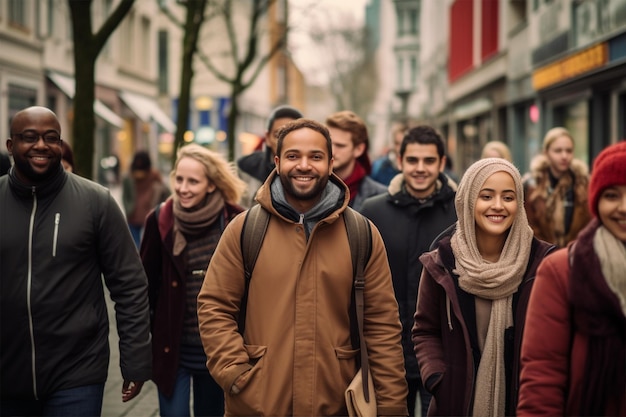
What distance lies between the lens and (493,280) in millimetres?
4035

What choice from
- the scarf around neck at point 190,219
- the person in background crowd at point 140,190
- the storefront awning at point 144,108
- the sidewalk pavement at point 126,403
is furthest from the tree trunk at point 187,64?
the storefront awning at point 144,108

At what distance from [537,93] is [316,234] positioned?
20440mm

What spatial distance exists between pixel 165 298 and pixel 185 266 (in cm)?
21

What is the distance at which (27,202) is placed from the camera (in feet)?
14.5

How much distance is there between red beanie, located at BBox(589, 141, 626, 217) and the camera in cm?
336

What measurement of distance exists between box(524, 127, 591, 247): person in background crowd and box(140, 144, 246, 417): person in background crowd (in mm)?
3922

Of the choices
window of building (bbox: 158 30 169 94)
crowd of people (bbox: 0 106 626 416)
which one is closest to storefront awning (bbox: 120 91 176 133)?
window of building (bbox: 158 30 169 94)

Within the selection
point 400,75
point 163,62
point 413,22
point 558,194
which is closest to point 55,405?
point 558,194

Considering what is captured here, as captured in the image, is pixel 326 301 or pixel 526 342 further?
pixel 326 301

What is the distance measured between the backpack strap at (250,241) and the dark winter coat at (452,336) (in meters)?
0.73

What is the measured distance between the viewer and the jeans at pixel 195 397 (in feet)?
18.4

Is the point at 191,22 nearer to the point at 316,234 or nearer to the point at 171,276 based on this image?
the point at 171,276

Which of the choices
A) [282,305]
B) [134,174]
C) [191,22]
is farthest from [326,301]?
[191,22]

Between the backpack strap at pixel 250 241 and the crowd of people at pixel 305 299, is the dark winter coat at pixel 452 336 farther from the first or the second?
the backpack strap at pixel 250 241
